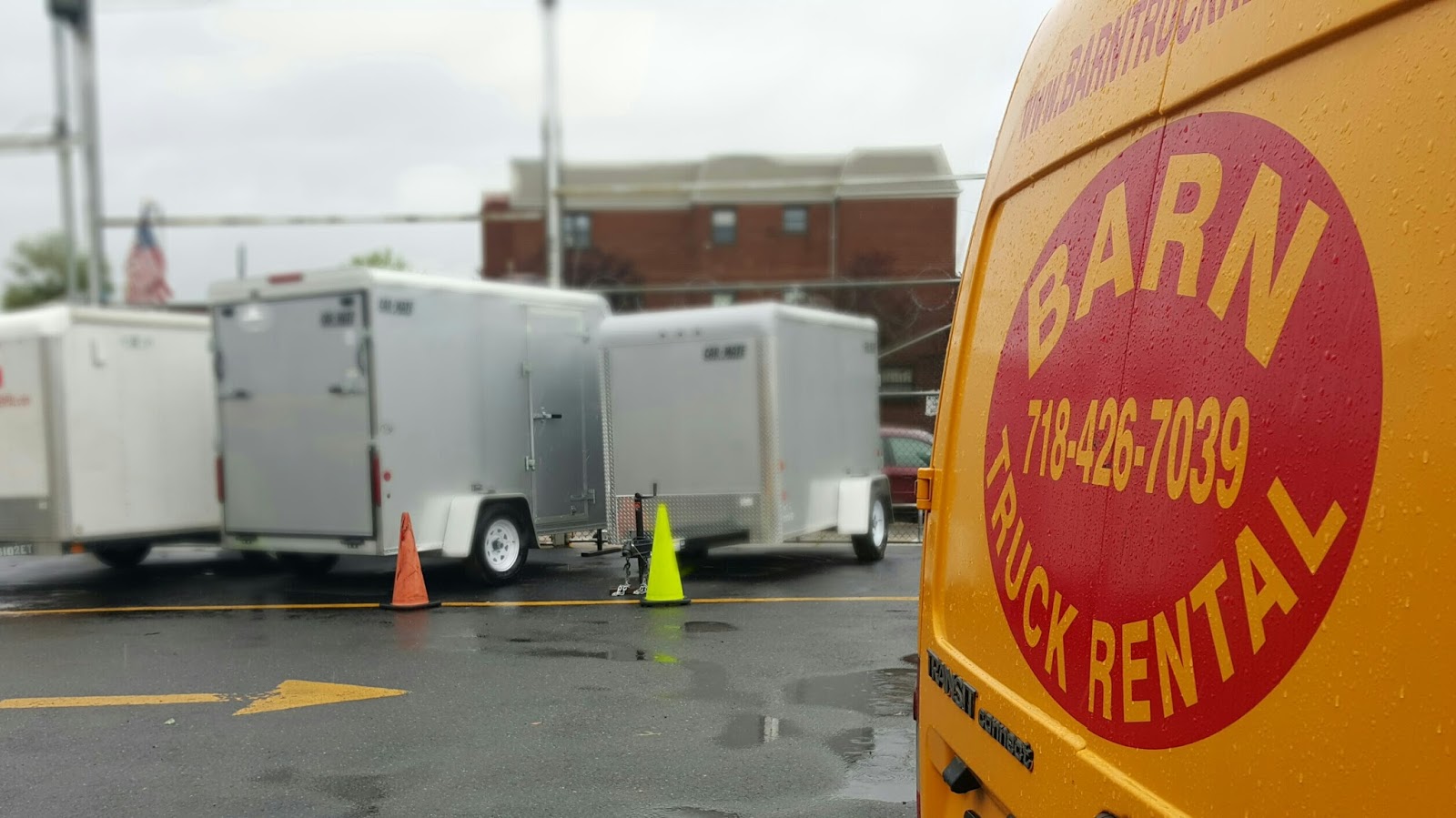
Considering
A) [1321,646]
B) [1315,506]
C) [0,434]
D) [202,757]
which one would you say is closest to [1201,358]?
[1315,506]

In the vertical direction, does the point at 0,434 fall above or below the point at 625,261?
below

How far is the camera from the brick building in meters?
13.3

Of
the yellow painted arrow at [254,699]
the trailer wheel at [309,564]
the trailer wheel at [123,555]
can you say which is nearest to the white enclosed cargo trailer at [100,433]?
the trailer wheel at [123,555]

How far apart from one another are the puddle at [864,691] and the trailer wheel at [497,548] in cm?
521

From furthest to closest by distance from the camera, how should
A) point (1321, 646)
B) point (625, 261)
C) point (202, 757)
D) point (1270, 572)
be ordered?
point (625, 261) → point (202, 757) → point (1270, 572) → point (1321, 646)

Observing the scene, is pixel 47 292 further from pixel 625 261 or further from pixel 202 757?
pixel 202 757

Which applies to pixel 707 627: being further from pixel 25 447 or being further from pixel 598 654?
pixel 25 447

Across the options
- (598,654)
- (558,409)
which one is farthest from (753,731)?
(558,409)

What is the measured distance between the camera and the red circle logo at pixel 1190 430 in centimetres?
153

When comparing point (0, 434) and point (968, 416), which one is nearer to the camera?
point (968, 416)

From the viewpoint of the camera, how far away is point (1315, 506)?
1.52 m

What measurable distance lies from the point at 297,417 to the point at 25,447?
9.88ft

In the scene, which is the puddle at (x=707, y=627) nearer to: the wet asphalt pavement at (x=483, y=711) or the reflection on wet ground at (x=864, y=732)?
the wet asphalt pavement at (x=483, y=711)

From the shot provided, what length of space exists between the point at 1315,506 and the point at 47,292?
78.3m
